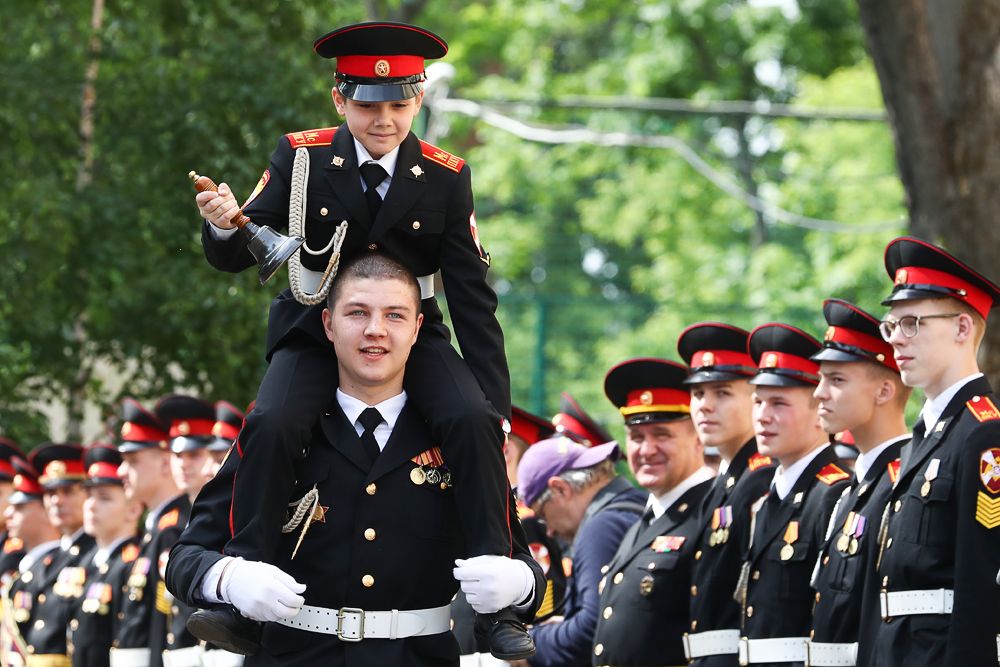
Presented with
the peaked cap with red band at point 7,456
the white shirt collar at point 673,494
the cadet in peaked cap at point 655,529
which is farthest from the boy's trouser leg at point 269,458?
the peaked cap with red band at point 7,456

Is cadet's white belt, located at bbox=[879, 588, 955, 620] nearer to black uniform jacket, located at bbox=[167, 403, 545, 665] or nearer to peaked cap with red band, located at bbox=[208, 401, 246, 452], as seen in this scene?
black uniform jacket, located at bbox=[167, 403, 545, 665]

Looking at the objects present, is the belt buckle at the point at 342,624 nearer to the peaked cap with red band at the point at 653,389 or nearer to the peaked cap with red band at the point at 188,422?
the peaked cap with red band at the point at 653,389

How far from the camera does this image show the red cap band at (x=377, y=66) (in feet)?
17.5

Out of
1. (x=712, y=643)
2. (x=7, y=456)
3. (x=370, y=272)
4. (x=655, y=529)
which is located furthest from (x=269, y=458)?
(x=7, y=456)

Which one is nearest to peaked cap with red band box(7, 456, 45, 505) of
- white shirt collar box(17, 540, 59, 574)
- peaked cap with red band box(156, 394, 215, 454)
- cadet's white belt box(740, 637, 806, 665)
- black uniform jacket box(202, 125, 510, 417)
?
white shirt collar box(17, 540, 59, 574)

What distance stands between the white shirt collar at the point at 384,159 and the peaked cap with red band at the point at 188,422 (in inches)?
189

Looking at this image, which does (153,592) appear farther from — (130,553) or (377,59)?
(377,59)

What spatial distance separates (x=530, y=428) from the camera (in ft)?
31.7

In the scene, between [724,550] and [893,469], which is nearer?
[893,469]

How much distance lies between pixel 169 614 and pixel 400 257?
510 centimetres

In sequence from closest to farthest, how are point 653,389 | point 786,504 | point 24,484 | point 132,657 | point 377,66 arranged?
1. point 377,66
2. point 786,504
3. point 653,389
4. point 132,657
5. point 24,484

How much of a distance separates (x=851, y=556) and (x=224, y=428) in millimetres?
4530

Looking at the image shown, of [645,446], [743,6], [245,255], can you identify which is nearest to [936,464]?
[645,446]

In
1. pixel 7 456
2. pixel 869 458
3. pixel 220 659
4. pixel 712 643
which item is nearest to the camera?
pixel 869 458
